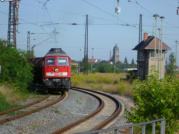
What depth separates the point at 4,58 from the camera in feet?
61.0

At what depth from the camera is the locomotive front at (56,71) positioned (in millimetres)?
21125

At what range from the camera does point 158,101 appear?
7.28 meters

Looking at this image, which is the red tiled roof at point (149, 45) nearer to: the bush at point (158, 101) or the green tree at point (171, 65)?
the green tree at point (171, 65)

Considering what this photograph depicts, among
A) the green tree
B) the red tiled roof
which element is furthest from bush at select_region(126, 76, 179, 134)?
the red tiled roof

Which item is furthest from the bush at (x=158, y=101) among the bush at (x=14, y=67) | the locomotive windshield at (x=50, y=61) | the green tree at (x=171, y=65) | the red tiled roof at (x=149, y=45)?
the red tiled roof at (x=149, y=45)

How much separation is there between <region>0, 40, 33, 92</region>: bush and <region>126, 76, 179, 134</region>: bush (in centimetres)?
1284

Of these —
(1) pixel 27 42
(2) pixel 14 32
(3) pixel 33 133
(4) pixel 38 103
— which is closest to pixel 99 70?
(1) pixel 27 42

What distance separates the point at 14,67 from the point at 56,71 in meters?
3.30

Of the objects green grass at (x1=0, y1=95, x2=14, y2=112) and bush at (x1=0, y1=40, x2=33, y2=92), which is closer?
green grass at (x1=0, y1=95, x2=14, y2=112)

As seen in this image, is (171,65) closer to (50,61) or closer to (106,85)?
(106,85)

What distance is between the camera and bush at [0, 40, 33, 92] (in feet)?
61.5

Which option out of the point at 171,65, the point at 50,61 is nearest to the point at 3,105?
the point at 50,61

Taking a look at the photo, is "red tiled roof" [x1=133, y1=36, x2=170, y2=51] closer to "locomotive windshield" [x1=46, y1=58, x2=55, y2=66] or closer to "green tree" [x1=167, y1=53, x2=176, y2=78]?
"green tree" [x1=167, y1=53, x2=176, y2=78]

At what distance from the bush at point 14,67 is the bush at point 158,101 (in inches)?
506
